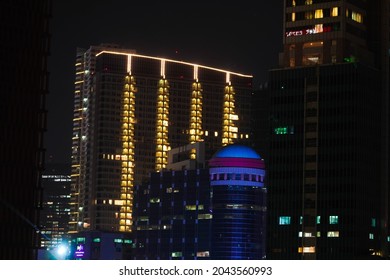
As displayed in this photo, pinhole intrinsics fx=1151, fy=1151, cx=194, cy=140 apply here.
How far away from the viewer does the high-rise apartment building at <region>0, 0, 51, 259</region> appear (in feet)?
545

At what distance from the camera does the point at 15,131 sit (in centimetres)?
17050

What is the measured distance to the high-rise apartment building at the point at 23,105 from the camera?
166250 mm

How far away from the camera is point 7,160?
165625mm

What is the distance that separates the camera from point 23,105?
174 meters

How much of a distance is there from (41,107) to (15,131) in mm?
7244

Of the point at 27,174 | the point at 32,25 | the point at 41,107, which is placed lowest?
the point at 27,174
